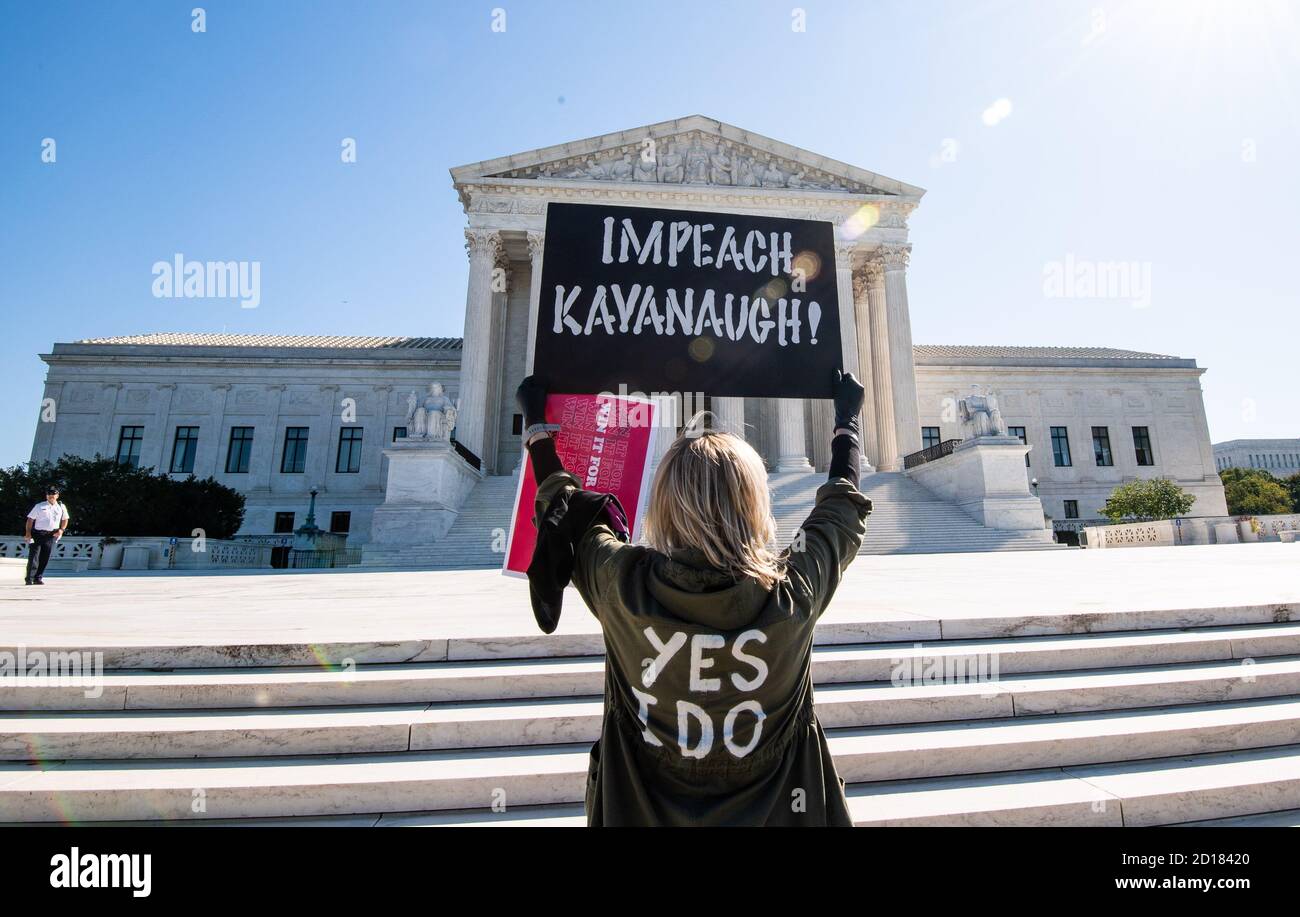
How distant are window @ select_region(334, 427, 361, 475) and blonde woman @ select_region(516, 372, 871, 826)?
40.4 meters

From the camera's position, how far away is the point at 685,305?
2.82m

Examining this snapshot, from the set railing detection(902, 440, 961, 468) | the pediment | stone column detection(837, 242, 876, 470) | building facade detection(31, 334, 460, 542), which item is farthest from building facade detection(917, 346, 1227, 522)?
building facade detection(31, 334, 460, 542)

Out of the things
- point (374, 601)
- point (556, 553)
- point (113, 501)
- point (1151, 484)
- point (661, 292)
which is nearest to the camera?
point (556, 553)

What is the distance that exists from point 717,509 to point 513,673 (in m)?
2.93

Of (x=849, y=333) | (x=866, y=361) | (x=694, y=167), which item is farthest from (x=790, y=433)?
(x=694, y=167)

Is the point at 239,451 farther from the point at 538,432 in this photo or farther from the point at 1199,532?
the point at 1199,532

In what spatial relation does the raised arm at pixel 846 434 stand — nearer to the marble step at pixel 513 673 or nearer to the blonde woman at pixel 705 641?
the blonde woman at pixel 705 641

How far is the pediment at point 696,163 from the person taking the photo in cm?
2945

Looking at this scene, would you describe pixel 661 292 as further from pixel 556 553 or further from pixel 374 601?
pixel 374 601

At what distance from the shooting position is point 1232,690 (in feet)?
12.7

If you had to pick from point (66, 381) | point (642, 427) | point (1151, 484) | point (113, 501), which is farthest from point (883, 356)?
point (66, 381)

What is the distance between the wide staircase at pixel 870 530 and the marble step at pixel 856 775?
13.3 meters

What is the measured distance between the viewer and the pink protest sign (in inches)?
115

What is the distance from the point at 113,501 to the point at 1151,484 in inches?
1947
